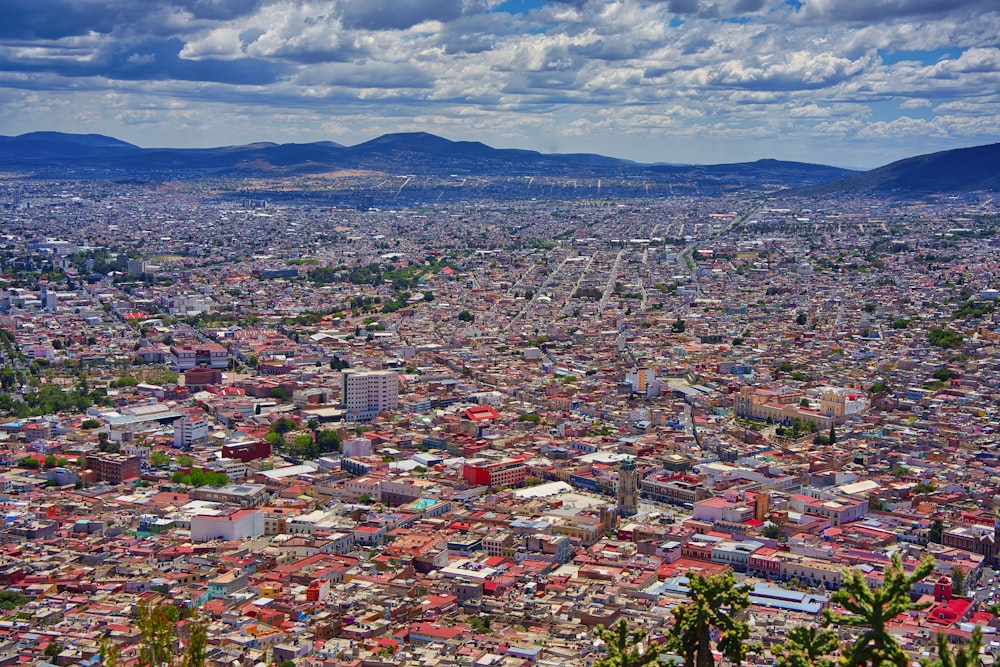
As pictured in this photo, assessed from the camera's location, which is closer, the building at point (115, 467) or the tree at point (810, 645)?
the tree at point (810, 645)

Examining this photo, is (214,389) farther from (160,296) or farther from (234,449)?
(160,296)

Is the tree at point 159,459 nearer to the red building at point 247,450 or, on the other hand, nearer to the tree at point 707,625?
the red building at point 247,450

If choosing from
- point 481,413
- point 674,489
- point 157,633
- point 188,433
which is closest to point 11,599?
point 157,633

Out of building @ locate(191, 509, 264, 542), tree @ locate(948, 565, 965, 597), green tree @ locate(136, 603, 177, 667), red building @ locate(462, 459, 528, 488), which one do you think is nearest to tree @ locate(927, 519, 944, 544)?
tree @ locate(948, 565, 965, 597)

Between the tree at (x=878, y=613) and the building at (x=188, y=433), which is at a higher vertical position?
the tree at (x=878, y=613)

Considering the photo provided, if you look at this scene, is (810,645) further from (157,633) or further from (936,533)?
(936,533)

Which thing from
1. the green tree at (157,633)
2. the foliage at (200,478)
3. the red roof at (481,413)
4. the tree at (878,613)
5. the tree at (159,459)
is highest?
the tree at (878,613)

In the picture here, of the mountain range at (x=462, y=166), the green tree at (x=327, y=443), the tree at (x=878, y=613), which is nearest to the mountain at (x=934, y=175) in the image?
the mountain range at (x=462, y=166)

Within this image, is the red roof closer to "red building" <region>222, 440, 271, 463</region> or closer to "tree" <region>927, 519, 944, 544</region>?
"red building" <region>222, 440, 271, 463</region>

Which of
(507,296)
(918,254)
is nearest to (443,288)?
(507,296)
